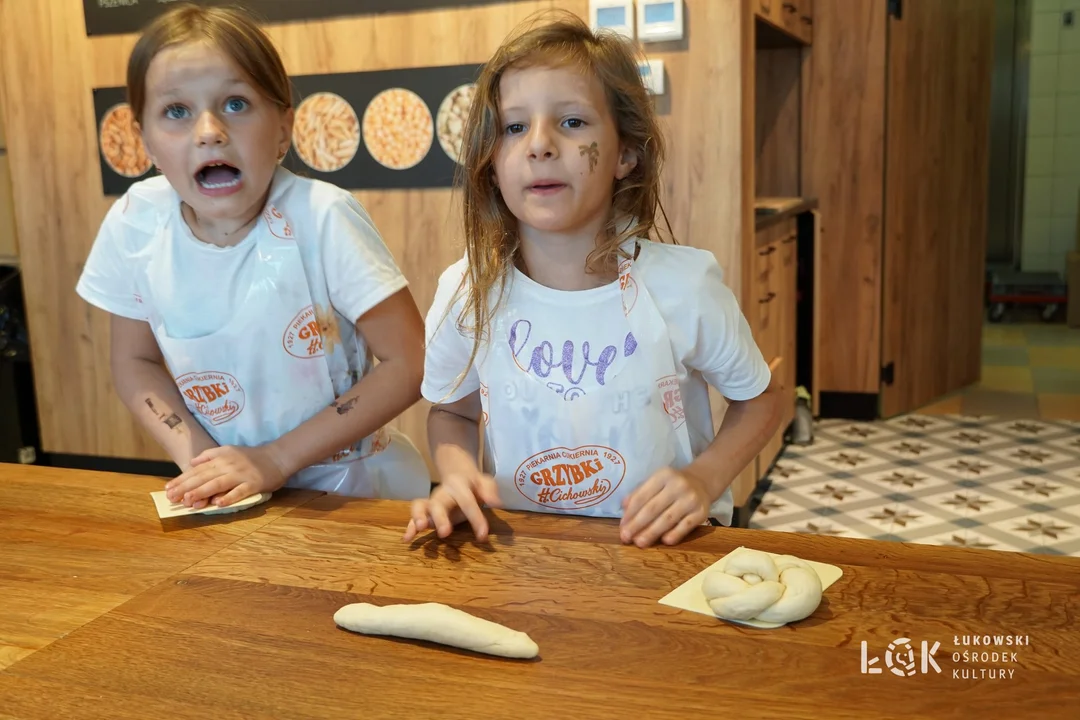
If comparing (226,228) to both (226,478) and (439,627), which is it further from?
(439,627)

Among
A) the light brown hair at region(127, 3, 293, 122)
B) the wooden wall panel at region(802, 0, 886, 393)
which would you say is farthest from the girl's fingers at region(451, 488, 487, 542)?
the wooden wall panel at region(802, 0, 886, 393)

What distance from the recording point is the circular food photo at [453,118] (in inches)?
108

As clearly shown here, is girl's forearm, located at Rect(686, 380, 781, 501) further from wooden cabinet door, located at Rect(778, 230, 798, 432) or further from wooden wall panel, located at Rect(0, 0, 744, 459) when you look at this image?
wooden cabinet door, located at Rect(778, 230, 798, 432)

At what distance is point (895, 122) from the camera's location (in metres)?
3.87

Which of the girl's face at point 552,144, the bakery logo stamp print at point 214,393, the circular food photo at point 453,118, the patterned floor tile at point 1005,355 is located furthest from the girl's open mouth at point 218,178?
the patterned floor tile at point 1005,355

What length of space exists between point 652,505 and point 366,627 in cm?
31

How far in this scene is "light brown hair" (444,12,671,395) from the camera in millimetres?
1169

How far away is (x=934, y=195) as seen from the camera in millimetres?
4184

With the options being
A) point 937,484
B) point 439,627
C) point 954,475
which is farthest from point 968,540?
point 439,627

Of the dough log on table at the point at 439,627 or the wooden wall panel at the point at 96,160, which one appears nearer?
the dough log on table at the point at 439,627

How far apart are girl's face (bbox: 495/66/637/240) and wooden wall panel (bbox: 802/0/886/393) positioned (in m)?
2.91

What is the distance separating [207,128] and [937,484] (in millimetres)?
2760

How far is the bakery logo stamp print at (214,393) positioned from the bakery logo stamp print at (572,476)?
420 millimetres

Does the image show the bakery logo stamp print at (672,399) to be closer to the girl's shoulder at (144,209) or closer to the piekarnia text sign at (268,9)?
A: the girl's shoulder at (144,209)
